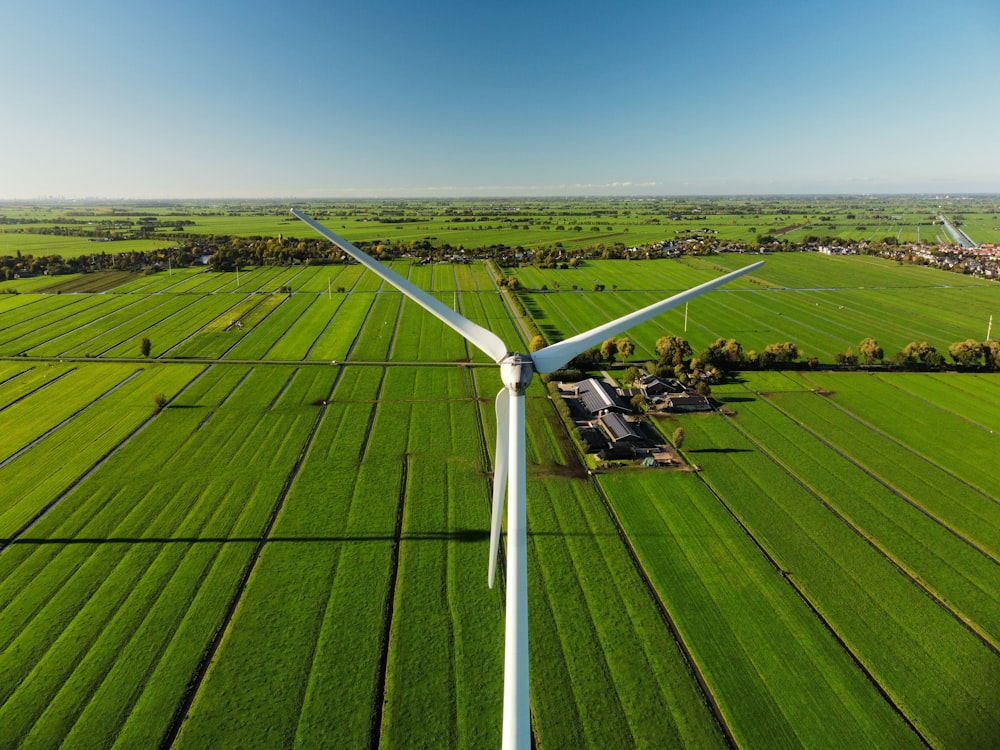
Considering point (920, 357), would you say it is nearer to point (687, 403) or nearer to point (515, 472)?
point (687, 403)

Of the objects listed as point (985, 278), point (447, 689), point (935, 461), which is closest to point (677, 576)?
point (447, 689)

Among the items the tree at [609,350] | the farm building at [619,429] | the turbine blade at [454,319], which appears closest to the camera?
the turbine blade at [454,319]

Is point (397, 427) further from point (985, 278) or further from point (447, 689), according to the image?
point (985, 278)

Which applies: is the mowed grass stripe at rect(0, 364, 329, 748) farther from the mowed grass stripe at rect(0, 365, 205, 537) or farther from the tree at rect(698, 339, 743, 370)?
the tree at rect(698, 339, 743, 370)

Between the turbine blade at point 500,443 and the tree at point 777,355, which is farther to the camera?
the tree at point 777,355

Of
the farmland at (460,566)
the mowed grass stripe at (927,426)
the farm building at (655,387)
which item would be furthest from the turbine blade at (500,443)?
the mowed grass stripe at (927,426)

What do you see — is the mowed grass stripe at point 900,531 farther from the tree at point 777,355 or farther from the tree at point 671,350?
the tree at point 777,355
